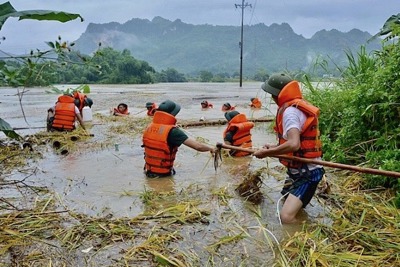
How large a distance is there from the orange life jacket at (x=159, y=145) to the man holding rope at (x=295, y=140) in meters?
1.65

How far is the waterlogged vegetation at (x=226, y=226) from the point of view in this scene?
3.40 m

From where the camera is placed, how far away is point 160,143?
5898mm

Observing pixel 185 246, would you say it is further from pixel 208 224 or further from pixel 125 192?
pixel 125 192

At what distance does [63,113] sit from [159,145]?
4.55m

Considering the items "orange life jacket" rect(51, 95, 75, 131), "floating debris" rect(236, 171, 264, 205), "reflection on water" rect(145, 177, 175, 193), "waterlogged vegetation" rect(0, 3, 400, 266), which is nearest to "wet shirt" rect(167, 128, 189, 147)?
"reflection on water" rect(145, 177, 175, 193)

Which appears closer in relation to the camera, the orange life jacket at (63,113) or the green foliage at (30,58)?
the green foliage at (30,58)

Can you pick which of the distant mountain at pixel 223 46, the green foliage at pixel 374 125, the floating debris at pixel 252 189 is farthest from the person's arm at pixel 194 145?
the distant mountain at pixel 223 46

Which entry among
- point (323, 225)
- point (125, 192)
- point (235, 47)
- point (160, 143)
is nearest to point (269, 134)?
point (160, 143)

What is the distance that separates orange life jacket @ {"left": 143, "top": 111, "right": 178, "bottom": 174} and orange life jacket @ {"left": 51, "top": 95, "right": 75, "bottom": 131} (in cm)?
423

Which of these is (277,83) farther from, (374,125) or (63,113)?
(63,113)

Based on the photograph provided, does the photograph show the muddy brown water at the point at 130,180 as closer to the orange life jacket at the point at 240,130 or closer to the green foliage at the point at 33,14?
the orange life jacket at the point at 240,130

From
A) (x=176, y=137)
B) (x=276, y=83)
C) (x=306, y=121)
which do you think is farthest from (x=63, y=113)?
(x=306, y=121)

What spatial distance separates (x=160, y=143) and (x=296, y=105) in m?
2.16

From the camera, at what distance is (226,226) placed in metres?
4.12
